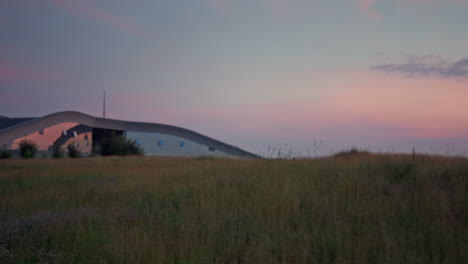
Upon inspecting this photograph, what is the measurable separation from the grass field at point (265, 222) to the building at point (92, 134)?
27257 millimetres

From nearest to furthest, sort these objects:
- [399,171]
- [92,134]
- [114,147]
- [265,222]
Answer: [265,222] < [399,171] < [114,147] < [92,134]

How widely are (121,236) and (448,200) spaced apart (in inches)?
204

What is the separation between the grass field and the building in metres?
27.3

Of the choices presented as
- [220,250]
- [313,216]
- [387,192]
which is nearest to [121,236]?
[220,250]

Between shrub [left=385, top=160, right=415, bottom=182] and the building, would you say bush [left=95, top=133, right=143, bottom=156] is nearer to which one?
the building

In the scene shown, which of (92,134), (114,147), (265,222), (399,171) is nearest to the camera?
(265,222)

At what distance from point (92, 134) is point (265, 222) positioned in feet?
180

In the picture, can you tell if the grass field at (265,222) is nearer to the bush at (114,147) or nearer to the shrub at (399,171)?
the shrub at (399,171)

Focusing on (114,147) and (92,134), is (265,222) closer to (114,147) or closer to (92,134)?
(114,147)

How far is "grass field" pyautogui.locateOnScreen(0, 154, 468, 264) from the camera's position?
4148 millimetres

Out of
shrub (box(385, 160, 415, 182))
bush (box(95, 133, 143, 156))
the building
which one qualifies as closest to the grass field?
shrub (box(385, 160, 415, 182))

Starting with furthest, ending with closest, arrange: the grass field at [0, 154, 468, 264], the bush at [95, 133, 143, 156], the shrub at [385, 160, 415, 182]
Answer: the bush at [95, 133, 143, 156], the shrub at [385, 160, 415, 182], the grass field at [0, 154, 468, 264]

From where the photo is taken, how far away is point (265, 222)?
5.34m

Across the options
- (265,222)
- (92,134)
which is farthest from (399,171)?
(92,134)
